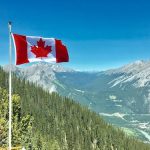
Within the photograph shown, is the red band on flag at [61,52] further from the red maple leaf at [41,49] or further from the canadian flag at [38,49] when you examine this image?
the red maple leaf at [41,49]

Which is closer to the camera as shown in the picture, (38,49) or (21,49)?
(21,49)

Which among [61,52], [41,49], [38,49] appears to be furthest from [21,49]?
[61,52]

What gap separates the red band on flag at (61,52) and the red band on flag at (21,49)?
3.67 meters

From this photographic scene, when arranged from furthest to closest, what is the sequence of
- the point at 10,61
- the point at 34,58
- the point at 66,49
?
the point at 66,49 → the point at 34,58 → the point at 10,61

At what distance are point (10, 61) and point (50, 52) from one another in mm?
5218

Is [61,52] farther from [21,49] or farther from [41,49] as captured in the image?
[21,49]

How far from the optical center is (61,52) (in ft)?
137

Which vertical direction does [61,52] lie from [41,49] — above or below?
below

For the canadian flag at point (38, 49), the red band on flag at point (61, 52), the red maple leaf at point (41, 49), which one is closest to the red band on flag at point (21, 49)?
the canadian flag at point (38, 49)

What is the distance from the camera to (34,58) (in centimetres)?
3916

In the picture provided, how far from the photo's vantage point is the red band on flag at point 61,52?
41.1 m

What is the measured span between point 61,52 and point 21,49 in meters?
4.90

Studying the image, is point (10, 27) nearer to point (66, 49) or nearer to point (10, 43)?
point (10, 43)

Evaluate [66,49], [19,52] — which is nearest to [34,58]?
[19,52]
